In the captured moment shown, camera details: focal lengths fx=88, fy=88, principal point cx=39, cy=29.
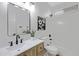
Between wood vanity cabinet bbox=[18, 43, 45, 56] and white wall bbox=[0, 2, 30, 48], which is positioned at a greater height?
white wall bbox=[0, 2, 30, 48]

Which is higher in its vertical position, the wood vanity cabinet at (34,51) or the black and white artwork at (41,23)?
the black and white artwork at (41,23)

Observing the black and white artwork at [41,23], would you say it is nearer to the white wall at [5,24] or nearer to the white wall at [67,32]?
the white wall at [5,24]

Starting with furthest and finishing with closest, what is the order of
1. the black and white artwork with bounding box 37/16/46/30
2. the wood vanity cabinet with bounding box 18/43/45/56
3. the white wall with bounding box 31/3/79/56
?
the black and white artwork with bounding box 37/16/46/30, the wood vanity cabinet with bounding box 18/43/45/56, the white wall with bounding box 31/3/79/56

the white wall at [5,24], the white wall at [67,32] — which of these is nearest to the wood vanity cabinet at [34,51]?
the white wall at [5,24]

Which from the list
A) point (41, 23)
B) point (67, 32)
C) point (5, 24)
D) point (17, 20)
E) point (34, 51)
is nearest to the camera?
point (67, 32)

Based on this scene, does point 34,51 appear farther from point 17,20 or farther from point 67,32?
point 67,32

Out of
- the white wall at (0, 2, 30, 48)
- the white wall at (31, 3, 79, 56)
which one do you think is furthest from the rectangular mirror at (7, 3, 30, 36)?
the white wall at (31, 3, 79, 56)

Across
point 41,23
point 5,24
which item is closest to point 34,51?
point 5,24

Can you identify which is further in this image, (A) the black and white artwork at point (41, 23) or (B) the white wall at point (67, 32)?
(A) the black and white artwork at point (41, 23)

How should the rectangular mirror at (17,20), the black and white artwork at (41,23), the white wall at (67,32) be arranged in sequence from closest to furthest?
1. the white wall at (67,32)
2. the rectangular mirror at (17,20)
3. the black and white artwork at (41,23)

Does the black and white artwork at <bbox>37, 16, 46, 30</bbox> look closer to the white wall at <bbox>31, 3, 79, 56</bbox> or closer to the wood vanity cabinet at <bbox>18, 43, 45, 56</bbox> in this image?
the wood vanity cabinet at <bbox>18, 43, 45, 56</bbox>

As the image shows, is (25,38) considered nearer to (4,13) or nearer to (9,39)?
(9,39)

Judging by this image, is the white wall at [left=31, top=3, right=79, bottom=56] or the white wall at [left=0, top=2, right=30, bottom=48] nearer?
the white wall at [left=31, top=3, right=79, bottom=56]

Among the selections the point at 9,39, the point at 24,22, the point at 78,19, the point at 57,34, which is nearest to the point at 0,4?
the point at 9,39
